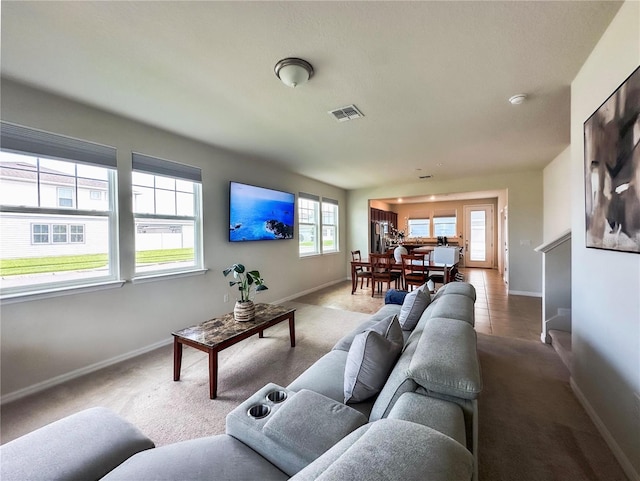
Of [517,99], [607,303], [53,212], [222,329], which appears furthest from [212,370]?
[517,99]

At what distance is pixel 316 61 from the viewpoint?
1.86 metres

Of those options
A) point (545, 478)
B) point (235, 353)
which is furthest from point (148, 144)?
point (545, 478)

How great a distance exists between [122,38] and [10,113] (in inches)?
52.7

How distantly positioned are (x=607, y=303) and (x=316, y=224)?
16.1 ft

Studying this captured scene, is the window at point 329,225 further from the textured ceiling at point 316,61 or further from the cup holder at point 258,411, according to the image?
the cup holder at point 258,411

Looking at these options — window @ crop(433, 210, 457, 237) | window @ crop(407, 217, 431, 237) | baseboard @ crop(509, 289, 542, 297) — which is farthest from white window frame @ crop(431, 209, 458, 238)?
baseboard @ crop(509, 289, 542, 297)

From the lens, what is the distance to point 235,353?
9.23ft

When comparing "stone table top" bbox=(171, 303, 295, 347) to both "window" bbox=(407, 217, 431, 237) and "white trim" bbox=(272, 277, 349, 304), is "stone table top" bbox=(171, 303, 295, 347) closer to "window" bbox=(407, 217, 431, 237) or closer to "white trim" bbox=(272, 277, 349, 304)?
"white trim" bbox=(272, 277, 349, 304)

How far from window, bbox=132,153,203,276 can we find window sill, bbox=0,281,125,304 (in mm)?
315

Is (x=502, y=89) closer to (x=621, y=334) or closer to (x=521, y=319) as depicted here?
(x=621, y=334)

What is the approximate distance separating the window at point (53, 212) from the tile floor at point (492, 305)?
10.6ft

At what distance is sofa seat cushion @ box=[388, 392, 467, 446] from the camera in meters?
0.82

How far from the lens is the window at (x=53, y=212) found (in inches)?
83.1

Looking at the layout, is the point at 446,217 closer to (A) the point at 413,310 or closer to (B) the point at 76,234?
(A) the point at 413,310
